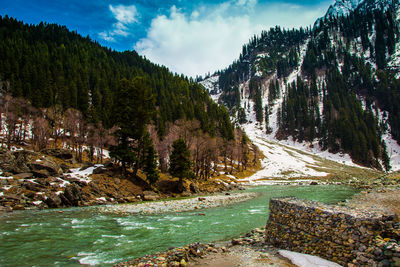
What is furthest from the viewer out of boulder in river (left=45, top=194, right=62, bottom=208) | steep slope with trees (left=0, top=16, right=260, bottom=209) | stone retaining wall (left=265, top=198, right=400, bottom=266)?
steep slope with trees (left=0, top=16, right=260, bottom=209)

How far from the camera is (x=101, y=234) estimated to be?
1464 cm

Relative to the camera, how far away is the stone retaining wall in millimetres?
7410

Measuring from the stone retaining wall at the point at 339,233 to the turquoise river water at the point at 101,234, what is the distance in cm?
490

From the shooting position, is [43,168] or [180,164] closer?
[43,168]

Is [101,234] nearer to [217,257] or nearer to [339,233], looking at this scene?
[217,257]

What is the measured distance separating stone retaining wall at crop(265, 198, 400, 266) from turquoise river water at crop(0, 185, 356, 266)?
490 cm

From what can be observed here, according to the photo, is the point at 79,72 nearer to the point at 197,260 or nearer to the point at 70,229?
the point at 70,229

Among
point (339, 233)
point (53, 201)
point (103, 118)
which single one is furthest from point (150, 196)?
point (103, 118)

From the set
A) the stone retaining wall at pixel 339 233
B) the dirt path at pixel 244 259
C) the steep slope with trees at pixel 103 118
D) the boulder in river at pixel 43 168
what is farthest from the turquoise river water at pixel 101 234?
→ the boulder in river at pixel 43 168

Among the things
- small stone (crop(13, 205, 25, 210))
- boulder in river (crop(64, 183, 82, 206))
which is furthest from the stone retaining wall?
small stone (crop(13, 205, 25, 210))

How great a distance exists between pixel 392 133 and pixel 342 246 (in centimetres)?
16796

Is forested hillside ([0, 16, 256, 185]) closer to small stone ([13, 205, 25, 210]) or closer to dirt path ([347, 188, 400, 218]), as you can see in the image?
small stone ([13, 205, 25, 210])

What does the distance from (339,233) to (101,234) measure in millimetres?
13837

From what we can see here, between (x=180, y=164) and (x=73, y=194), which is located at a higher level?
(x=180, y=164)
